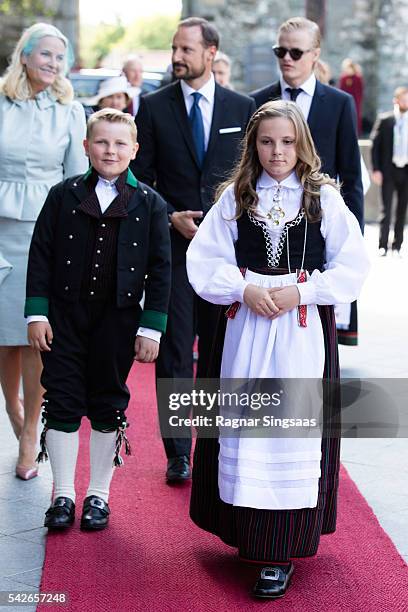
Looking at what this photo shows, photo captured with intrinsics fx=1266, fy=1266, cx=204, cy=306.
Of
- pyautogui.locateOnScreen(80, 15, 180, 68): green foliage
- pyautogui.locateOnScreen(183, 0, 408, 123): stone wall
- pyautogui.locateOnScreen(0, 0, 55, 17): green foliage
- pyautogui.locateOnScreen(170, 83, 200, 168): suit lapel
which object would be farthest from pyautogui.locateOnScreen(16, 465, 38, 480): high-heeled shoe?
pyautogui.locateOnScreen(80, 15, 180, 68): green foliage

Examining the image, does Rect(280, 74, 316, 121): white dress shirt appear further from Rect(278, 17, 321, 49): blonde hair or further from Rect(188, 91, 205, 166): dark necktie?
Rect(188, 91, 205, 166): dark necktie

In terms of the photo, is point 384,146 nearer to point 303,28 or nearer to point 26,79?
point 303,28

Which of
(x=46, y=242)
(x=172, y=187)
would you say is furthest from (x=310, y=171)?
(x=172, y=187)

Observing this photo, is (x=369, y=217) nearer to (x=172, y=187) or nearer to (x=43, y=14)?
(x=43, y=14)

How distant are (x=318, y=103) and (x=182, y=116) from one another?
36.1 inches

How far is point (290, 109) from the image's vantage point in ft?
15.0

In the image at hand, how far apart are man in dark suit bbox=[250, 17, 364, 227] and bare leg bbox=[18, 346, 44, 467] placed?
1.88 m

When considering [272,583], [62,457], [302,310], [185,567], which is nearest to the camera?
[272,583]

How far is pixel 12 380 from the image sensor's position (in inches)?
239

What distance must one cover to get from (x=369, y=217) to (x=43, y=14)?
1179 centimetres

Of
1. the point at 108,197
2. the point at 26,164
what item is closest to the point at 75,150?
the point at 26,164

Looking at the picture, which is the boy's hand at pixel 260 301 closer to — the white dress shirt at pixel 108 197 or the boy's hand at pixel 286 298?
the boy's hand at pixel 286 298

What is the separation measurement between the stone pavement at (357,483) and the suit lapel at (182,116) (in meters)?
1.66

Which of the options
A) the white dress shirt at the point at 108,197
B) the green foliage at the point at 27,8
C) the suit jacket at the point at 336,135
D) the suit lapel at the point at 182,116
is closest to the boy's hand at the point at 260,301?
the white dress shirt at the point at 108,197
